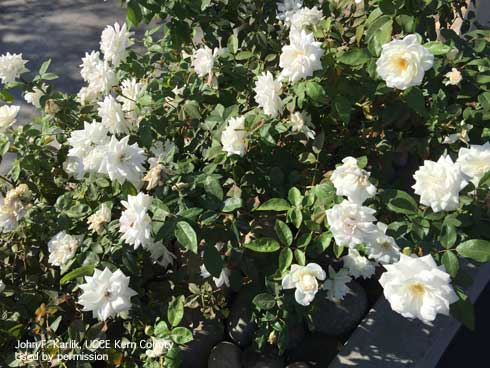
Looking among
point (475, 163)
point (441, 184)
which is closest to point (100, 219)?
point (441, 184)

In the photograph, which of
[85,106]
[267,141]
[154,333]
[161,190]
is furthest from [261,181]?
[85,106]

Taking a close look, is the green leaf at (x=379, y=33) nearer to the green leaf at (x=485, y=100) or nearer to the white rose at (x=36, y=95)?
the green leaf at (x=485, y=100)

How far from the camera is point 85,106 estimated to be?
6.16ft

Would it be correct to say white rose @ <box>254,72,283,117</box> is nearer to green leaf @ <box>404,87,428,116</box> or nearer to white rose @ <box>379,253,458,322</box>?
green leaf @ <box>404,87,428,116</box>

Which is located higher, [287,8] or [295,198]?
[287,8]

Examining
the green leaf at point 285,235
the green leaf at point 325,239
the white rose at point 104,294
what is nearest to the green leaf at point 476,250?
the green leaf at point 325,239

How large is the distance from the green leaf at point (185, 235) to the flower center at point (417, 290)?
496 mm

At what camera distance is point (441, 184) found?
1223 mm

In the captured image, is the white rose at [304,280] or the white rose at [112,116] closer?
the white rose at [304,280]

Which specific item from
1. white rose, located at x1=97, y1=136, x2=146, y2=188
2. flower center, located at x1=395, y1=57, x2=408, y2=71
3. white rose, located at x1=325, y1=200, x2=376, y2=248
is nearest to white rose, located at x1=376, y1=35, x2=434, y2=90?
flower center, located at x1=395, y1=57, x2=408, y2=71

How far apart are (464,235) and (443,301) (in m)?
0.26

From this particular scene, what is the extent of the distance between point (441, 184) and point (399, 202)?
0.52 feet

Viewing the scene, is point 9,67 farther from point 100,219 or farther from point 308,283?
point 308,283

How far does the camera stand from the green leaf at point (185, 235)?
1.31 metres
